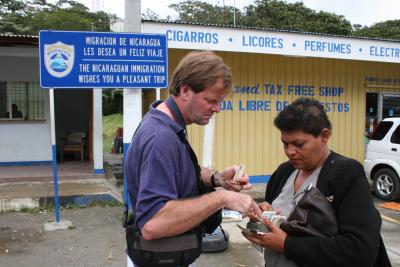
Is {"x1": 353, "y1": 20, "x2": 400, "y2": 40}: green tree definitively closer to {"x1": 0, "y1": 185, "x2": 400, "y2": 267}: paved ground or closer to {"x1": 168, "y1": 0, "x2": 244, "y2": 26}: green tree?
{"x1": 168, "y1": 0, "x2": 244, "y2": 26}: green tree

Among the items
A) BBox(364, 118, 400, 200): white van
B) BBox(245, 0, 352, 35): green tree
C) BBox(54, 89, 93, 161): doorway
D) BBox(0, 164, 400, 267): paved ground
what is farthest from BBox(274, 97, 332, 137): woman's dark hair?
BBox(245, 0, 352, 35): green tree

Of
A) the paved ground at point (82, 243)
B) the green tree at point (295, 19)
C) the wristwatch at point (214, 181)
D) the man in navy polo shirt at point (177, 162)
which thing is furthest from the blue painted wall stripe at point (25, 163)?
the green tree at point (295, 19)

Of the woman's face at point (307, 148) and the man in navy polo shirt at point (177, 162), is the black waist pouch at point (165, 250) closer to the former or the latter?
the man in navy polo shirt at point (177, 162)

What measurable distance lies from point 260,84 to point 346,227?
317 inches

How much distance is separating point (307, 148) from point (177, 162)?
63 centimetres

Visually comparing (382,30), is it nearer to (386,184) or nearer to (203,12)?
(203,12)

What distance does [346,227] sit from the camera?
1833mm

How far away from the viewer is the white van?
27.6 ft

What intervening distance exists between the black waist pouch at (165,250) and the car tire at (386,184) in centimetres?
739

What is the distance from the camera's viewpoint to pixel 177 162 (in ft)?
5.91

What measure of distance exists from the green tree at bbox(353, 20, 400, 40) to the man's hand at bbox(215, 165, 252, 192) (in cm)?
3083

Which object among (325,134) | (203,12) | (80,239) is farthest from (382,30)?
(325,134)

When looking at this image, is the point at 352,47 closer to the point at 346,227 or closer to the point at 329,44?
the point at 329,44

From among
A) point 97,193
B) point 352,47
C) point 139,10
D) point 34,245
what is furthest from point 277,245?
point 352,47
